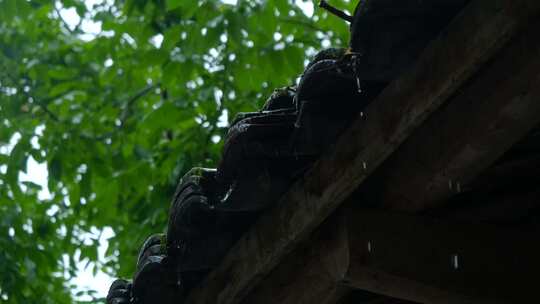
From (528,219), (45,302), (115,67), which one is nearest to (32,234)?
(45,302)

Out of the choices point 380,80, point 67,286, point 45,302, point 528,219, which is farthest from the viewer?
point 67,286

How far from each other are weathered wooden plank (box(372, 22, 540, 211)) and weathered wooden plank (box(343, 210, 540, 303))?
0.21ft

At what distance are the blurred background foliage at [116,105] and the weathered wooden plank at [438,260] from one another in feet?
12.2

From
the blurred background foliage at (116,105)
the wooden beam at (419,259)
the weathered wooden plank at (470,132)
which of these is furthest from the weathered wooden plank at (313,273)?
the blurred background foliage at (116,105)

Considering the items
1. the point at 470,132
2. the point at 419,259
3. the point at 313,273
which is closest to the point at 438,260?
the point at 419,259

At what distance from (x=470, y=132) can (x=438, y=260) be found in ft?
1.37

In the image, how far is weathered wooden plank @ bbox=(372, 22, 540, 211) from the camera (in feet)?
6.14

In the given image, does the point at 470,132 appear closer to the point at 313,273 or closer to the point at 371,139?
the point at 371,139

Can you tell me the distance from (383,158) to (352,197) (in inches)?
10.1

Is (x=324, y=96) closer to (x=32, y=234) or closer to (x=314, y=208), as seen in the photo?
(x=314, y=208)

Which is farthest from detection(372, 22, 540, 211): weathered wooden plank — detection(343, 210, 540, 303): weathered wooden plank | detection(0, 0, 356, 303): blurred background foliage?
detection(0, 0, 356, 303): blurred background foliage

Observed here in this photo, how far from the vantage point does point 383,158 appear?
6.68 feet

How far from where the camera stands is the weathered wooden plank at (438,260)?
2244 mm

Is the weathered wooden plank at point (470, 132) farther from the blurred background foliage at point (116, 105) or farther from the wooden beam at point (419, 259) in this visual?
the blurred background foliage at point (116, 105)
